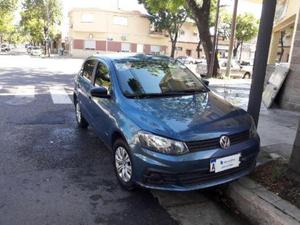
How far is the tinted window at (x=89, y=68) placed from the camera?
6.07 m

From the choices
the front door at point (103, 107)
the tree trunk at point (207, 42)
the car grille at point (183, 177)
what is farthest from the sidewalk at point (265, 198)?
the tree trunk at point (207, 42)

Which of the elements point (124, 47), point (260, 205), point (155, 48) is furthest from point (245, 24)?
point (260, 205)

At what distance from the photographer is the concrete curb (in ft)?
11.3

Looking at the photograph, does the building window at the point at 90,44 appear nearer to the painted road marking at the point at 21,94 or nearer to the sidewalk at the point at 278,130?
the painted road marking at the point at 21,94

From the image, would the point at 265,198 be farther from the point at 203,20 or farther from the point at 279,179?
the point at 203,20

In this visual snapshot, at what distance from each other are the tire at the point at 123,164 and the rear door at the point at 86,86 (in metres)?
1.54

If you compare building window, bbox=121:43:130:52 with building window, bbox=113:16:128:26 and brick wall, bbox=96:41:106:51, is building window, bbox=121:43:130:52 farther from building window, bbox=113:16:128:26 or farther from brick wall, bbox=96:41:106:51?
building window, bbox=113:16:128:26

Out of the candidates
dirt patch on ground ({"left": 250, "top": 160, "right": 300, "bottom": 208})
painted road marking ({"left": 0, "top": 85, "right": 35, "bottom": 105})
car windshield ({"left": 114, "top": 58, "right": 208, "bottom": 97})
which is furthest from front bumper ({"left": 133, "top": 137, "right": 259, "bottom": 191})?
painted road marking ({"left": 0, "top": 85, "right": 35, "bottom": 105})

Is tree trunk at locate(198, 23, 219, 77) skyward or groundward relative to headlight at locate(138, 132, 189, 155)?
skyward

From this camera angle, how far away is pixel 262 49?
4.66 metres

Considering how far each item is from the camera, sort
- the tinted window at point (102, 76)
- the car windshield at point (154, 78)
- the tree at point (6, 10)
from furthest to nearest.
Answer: the tree at point (6, 10)
the tinted window at point (102, 76)
the car windshield at point (154, 78)

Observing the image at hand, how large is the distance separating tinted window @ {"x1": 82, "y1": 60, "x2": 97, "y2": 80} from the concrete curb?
3.18 metres

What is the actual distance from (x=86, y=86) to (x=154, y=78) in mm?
1626

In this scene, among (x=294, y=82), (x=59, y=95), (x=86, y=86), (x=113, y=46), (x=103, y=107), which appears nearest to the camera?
(x=103, y=107)
